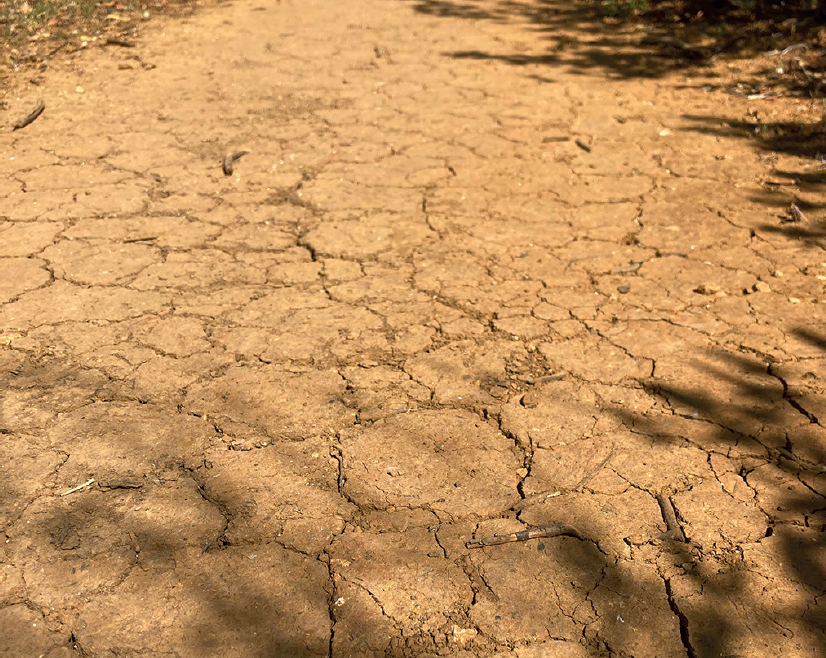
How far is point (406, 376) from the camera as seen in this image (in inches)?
106

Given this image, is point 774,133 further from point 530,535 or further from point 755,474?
point 530,535

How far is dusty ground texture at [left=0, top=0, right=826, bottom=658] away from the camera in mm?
1935

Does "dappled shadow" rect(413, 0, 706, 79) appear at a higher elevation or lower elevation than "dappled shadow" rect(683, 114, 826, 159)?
higher

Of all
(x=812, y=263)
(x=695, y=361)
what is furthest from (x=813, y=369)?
(x=812, y=263)

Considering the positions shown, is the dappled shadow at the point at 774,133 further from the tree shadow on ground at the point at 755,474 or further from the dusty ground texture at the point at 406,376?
the tree shadow on ground at the point at 755,474

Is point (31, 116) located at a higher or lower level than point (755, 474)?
higher

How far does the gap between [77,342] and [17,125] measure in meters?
2.15

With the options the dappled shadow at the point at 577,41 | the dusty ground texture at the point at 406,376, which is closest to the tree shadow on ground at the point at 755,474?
the dusty ground texture at the point at 406,376

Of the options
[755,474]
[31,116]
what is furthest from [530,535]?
A: [31,116]

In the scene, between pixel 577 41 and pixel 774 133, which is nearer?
pixel 774 133

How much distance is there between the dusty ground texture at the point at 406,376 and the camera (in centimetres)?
193

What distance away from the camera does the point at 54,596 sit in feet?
6.29

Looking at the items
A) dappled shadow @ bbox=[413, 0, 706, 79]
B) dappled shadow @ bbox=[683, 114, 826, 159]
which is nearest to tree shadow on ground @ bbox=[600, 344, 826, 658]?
dappled shadow @ bbox=[683, 114, 826, 159]

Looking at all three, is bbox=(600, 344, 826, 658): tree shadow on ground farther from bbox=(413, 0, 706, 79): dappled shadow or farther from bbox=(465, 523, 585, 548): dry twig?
bbox=(413, 0, 706, 79): dappled shadow
